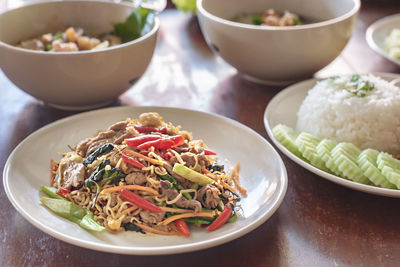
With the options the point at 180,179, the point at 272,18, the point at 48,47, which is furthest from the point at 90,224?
the point at 272,18

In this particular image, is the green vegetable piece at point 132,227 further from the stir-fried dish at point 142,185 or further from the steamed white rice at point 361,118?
the steamed white rice at point 361,118

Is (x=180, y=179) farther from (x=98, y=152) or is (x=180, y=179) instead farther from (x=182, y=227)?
(x=98, y=152)

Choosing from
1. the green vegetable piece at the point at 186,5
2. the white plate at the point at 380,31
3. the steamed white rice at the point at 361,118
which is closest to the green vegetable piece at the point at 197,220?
the steamed white rice at the point at 361,118

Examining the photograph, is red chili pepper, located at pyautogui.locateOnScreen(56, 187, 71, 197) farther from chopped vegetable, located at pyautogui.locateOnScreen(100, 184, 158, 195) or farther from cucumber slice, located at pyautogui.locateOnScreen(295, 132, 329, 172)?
cucumber slice, located at pyautogui.locateOnScreen(295, 132, 329, 172)

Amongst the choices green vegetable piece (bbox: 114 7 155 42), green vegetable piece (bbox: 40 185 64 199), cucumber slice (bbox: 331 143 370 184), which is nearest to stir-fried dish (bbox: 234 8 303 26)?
green vegetable piece (bbox: 114 7 155 42)

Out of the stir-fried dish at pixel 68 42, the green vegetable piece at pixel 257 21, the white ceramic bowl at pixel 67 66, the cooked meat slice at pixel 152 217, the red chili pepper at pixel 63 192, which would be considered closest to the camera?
the cooked meat slice at pixel 152 217
